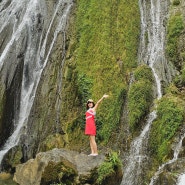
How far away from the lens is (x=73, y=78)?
20.6 meters

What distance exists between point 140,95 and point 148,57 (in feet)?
10.2

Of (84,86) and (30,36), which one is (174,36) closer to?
(84,86)

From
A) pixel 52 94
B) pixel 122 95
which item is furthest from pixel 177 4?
pixel 52 94

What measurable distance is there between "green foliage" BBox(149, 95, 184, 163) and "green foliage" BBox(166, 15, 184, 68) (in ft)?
11.2

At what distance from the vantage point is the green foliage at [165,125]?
50.4 feet

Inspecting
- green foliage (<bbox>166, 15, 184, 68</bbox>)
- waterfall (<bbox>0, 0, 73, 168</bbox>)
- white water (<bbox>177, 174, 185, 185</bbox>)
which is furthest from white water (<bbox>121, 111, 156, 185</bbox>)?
waterfall (<bbox>0, 0, 73, 168</bbox>)

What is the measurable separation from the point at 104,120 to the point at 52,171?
5.14m

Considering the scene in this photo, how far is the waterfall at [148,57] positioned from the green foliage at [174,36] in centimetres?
37

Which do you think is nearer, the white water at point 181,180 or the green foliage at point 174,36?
the white water at point 181,180

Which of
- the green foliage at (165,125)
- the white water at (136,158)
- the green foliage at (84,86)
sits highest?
the green foliage at (84,86)

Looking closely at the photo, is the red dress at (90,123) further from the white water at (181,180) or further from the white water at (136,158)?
the white water at (181,180)

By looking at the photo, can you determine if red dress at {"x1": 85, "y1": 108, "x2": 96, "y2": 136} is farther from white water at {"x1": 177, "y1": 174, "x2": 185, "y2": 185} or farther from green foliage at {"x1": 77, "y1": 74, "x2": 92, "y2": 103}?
green foliage at {"x1": 77, "y1": 74, "x2": 92, "y2": 103}

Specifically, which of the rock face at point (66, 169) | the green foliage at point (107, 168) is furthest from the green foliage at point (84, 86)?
the green foliage at point (107, 168)

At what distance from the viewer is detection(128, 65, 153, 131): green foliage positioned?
17250 mm
